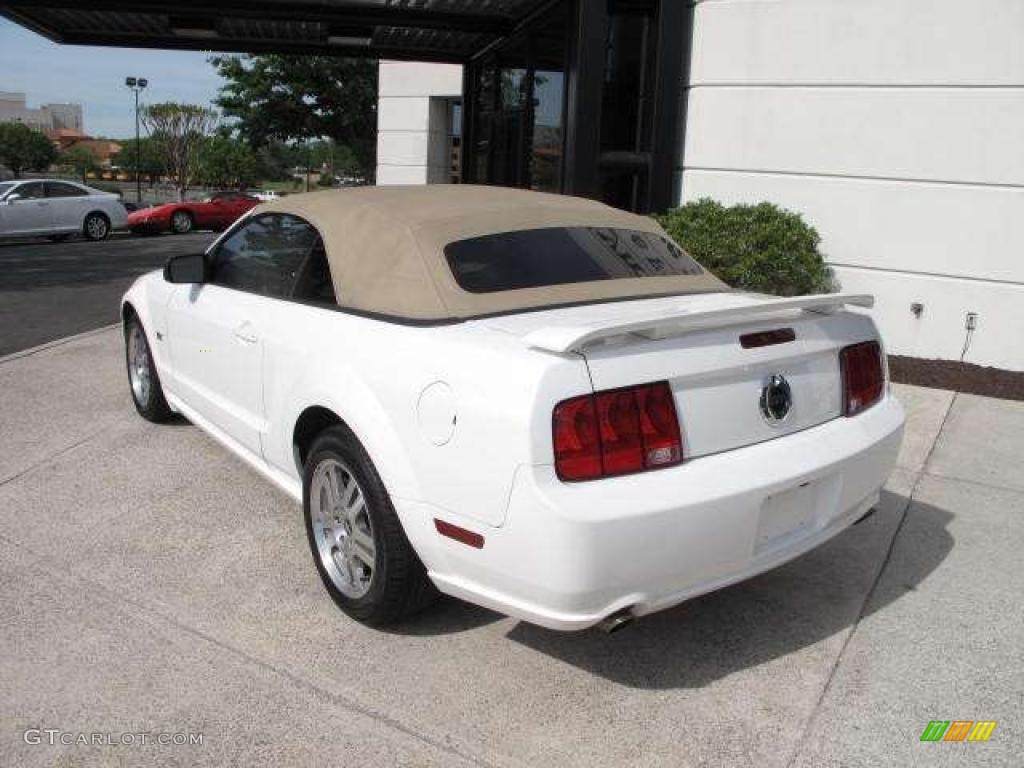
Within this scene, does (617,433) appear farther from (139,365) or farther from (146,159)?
(146,159)

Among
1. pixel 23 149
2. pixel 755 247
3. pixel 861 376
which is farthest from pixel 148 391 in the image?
pixel 23 149

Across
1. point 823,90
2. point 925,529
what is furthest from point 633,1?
point 925,529

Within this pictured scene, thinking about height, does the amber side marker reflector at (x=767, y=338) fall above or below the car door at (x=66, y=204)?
above

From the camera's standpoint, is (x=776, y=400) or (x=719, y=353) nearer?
(x=719, y=353)

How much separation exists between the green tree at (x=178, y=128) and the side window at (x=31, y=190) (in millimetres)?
42711

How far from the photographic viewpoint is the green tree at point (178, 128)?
60.8 metres

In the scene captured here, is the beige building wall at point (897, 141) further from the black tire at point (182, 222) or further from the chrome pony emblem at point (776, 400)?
the black tire at point (182, 222)

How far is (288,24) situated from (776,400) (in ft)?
33.1

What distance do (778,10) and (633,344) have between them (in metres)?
6.57

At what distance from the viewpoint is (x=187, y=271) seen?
4391 mm

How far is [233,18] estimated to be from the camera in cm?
1038

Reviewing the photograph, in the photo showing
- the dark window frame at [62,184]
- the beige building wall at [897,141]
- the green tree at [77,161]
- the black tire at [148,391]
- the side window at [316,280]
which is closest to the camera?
the side window at [316,280]

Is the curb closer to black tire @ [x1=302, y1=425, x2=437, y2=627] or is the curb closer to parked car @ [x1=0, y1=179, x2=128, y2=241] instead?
black tire @ [x1=302, y1=425, x2=437, y2=627]

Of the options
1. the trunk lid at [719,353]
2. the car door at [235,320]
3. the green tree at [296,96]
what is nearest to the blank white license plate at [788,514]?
the trunk lid at [719,353]
